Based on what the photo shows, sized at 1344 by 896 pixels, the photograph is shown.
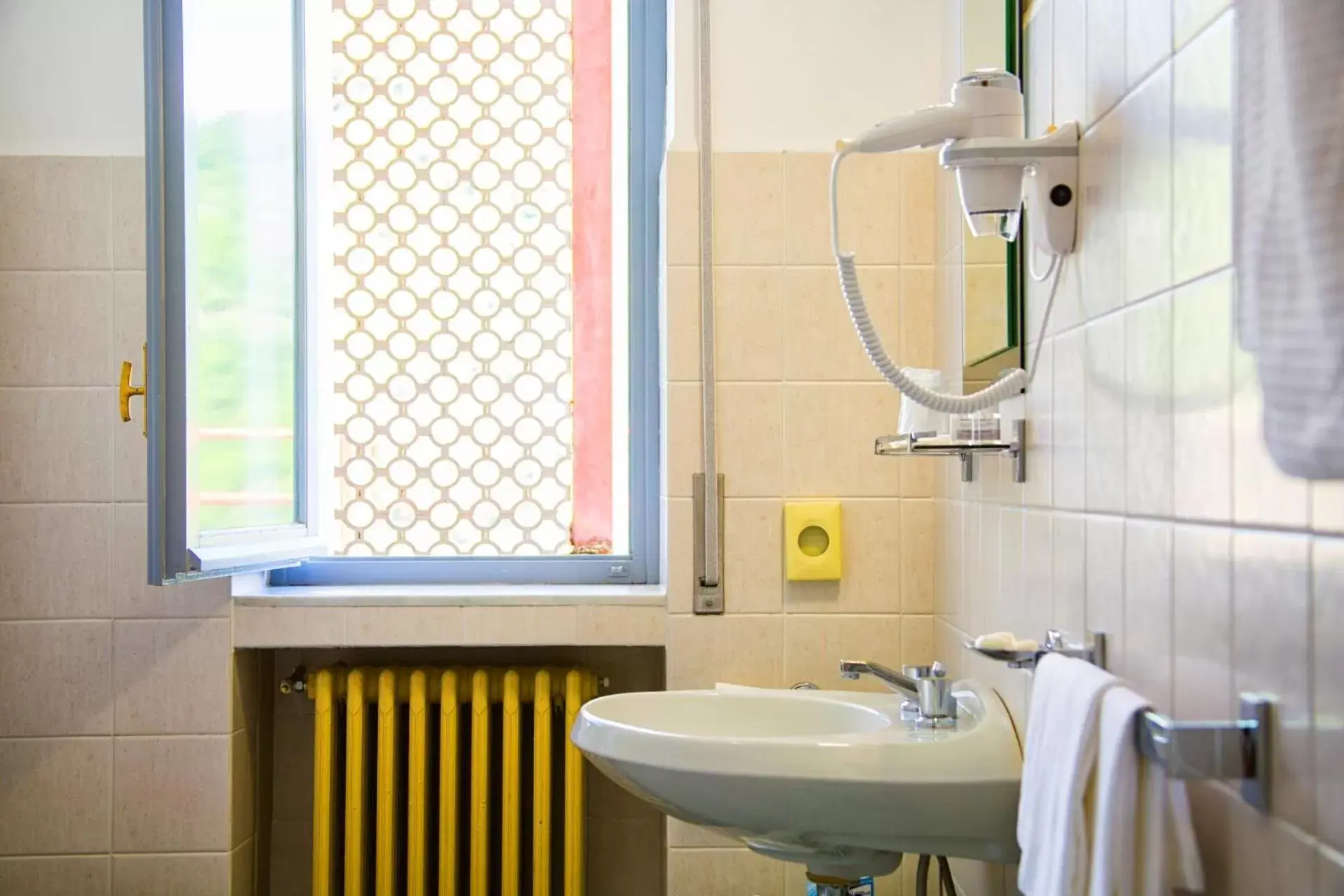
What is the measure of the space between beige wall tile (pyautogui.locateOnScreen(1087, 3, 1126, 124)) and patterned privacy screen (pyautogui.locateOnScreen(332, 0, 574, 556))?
1257 millimetres

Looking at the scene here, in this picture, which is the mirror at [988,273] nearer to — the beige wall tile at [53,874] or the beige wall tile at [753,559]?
the beige wall tile at [753,559]

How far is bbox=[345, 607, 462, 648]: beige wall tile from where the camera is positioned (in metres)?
1.98

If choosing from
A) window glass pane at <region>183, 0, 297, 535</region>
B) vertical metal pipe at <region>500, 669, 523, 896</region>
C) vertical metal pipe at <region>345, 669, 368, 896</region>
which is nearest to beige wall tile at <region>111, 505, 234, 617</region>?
window glass pane at <region>183, 0, 297, 535</region>

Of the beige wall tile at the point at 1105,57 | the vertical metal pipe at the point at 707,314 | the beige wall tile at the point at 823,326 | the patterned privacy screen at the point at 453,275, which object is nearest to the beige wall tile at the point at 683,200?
the vertical metal pipe at the point at 707,314

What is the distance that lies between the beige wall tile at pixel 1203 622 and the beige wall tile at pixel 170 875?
1677 mm

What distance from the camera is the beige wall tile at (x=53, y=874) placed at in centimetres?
198

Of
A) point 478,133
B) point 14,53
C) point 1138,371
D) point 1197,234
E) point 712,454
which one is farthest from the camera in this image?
point 478,133

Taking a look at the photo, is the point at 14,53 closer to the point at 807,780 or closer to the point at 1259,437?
the point at 807,780

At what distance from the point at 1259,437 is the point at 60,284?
6.35 feet

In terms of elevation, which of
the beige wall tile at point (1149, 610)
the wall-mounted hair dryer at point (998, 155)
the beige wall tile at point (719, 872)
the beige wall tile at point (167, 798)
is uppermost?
the wall-mounted hair dryer at point (998, 155)

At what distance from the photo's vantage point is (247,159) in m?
1.95

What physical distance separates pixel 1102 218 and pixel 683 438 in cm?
92

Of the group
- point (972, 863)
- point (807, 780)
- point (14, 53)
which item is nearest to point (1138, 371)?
Result: point (807, 780)

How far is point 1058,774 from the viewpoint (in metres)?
0.95
